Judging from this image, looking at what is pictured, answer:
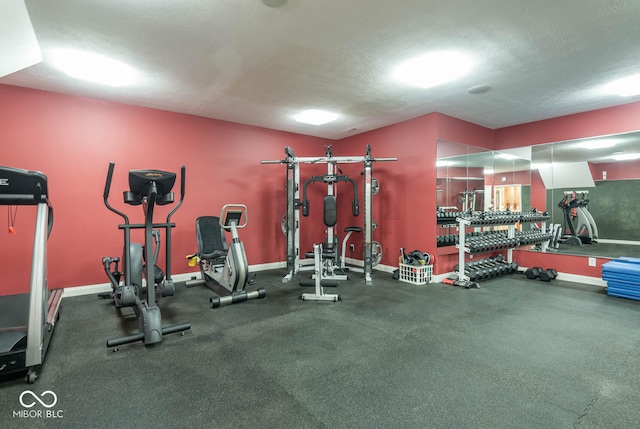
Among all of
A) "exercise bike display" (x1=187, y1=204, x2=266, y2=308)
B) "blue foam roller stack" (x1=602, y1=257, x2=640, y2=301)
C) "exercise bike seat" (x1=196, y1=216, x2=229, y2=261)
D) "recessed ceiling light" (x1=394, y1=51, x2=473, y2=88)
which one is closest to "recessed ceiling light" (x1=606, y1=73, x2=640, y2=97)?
"recessed ceiling light" (x1=394, y1=51, x2=473, y2=88)

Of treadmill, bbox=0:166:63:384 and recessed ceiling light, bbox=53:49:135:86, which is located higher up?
recessed ceiling light, bbox=53:49:135:86

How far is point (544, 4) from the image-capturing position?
7.53 feet

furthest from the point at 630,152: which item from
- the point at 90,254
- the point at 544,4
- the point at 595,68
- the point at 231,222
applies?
the point at 90,254

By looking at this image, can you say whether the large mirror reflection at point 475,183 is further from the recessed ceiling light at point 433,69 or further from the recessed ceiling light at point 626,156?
the recessed ceiling light at point 433,69

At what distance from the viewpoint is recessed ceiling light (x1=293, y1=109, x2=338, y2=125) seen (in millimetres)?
4898

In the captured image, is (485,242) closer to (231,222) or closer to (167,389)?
(231,222)

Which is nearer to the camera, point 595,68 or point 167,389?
point 167,389

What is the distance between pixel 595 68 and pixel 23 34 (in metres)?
5.66

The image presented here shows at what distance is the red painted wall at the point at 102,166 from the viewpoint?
3.79 metres

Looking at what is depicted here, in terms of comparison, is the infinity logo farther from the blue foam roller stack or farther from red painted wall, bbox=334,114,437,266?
the blue foam roller stack

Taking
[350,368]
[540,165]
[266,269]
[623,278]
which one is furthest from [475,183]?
[350,368]

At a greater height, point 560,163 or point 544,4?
point 544,4

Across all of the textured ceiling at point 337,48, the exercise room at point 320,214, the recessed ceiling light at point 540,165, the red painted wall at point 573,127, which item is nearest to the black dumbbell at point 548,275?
the exercise room at point 320,214

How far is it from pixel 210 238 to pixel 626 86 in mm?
5941
